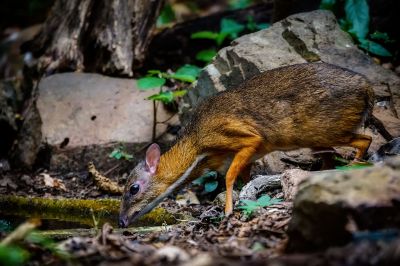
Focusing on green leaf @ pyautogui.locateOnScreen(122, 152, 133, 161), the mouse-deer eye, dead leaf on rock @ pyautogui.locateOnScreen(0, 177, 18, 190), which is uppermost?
the mouse-deer eye

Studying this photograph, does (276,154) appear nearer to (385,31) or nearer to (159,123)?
(159,123)

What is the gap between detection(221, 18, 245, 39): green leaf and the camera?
8.93 metres

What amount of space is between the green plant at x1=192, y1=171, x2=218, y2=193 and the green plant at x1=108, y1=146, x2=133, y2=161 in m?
1.14

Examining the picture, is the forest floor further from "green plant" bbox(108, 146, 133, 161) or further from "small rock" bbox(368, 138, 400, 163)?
"green plant" bbox(108, 146, 133, 161)

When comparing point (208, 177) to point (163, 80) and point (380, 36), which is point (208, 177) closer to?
point (163, 80)

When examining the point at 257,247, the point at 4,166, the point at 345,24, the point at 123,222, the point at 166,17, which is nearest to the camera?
the point at 257,247

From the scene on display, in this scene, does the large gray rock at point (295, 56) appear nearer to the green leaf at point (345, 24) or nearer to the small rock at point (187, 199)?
the green leaf at point (345, 24)

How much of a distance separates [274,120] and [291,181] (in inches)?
35.1

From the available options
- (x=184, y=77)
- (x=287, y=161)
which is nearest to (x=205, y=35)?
(x=184, y=77)

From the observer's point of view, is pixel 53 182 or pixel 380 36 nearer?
pixel 53 182

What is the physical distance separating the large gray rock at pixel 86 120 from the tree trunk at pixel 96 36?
0.54 metres

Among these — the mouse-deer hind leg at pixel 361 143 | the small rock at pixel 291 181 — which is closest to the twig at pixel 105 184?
the small rock at pixel 291 181

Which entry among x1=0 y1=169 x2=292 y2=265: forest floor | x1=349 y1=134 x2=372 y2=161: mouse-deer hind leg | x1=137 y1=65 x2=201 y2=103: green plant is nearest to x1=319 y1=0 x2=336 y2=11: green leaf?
x1=137 y1=65 x2=201 y2=103: green plant

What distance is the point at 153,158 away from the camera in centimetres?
584
